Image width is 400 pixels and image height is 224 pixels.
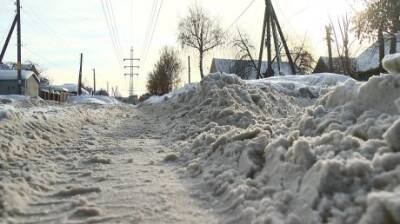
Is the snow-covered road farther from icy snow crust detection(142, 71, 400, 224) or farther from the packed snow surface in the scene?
icy snow crust detection(142, 71, 400, 224)

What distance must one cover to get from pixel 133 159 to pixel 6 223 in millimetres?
2585

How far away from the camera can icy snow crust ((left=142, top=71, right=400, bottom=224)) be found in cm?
259

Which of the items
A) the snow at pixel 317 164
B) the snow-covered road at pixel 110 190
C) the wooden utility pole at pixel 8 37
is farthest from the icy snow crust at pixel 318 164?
the wooden utility pole at pixel 8 37

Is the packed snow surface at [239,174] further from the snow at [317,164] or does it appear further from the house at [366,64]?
the house at [366,64]

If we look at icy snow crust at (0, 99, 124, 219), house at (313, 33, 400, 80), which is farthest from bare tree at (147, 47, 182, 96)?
icy snow crust at (0, 99, 124, 219)

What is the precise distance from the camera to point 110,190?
13.5 feet

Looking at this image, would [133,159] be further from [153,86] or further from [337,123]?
[153,86]

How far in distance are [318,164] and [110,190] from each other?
1929 millimetres

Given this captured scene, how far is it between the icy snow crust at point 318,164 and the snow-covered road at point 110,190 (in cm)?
26

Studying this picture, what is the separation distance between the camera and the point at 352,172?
2.76 meters

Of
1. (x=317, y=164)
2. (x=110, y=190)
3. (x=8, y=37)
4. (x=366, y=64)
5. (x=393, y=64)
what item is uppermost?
(x=8, y=37)

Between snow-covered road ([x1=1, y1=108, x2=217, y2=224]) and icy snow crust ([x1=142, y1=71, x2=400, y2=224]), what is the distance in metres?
0.26

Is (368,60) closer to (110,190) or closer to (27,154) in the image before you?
(27,154)

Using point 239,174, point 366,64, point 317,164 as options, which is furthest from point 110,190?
point 366,64
